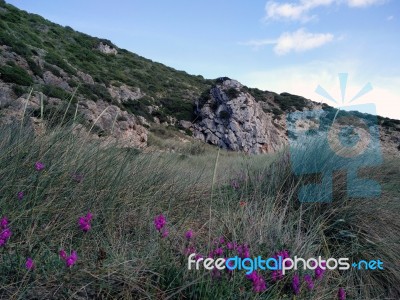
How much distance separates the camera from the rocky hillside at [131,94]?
1506 cm

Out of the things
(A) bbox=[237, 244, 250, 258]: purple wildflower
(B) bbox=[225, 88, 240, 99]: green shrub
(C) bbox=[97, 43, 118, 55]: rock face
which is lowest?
(A) bbox=[237, 244, 250, 258]: purple wildflower

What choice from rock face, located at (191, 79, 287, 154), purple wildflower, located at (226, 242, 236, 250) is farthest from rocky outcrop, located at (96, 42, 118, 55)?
purple wildflower, located at (226, 242, 236, 250)

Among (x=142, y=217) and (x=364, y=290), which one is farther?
(x=142, y=217)

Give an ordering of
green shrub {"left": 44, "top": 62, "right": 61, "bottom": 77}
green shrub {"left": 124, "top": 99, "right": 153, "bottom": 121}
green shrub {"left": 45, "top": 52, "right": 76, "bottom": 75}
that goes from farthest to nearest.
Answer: green shrub {"left": 124, "top": 99, "right": 153, "bottom": 121}
green shrub {"left": 45, "top": 52, "right": 76, "bottom": 75}
green shrub {"left": 44, "top": 62, "right": 61, "bottom": 77}

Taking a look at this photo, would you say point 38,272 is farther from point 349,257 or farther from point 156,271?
point 349,257

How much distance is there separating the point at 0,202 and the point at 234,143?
20073mm

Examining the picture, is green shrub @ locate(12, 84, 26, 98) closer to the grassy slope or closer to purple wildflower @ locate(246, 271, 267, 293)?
the grassy slope

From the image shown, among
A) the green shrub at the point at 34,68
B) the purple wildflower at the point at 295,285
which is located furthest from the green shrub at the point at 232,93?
the purple wildflower at the point at 295,285

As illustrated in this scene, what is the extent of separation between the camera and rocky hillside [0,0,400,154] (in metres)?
15.1

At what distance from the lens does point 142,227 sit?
8.25ft

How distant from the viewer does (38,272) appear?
5.48 feet

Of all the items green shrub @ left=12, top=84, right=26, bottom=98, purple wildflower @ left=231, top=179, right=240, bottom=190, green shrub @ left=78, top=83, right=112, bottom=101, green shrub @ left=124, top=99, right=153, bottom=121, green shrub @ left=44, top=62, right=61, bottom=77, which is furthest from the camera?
green shrub @ left=124, top=99, right=153, bottom=121

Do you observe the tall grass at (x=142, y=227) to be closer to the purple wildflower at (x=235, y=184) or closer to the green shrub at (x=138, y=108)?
the purple wildflower at (x=235, y=184)

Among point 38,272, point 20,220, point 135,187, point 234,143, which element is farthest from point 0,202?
point 234,143
